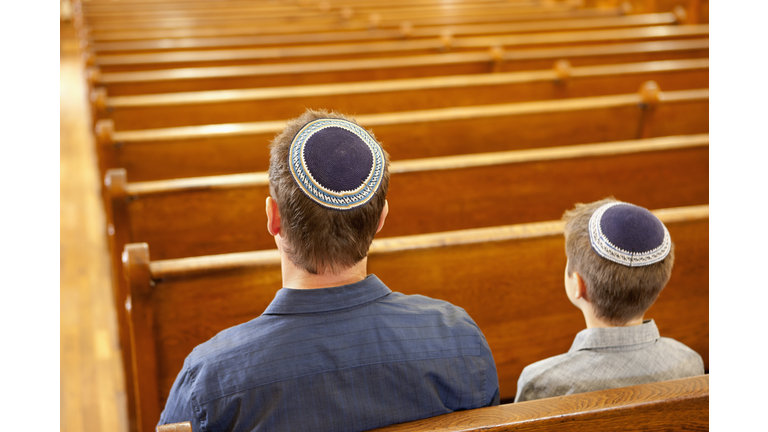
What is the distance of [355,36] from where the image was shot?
363cm

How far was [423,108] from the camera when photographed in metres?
2.49

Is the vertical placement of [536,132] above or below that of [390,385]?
above

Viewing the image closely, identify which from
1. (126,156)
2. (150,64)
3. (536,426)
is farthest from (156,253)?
(150,64)

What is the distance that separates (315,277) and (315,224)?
73 mm

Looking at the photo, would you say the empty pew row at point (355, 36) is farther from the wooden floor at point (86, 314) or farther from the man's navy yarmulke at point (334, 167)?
the man's navy yarmulke at point (334, 167)

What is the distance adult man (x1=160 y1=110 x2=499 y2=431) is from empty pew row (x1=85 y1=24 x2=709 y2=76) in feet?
7.51

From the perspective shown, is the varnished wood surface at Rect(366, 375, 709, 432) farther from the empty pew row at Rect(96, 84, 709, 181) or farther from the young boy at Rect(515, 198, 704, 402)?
the empty pew row at Rect(96, 84, 709, 181)

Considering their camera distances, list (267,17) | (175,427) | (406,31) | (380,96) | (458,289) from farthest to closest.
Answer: (267,17) → (406,31) → (380,96) → (458,289) → (175,427)

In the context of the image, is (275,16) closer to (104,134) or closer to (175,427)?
(104,134)

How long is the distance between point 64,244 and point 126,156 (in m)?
0.88

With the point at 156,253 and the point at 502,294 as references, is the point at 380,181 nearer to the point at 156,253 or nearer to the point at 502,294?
the point at 502,294

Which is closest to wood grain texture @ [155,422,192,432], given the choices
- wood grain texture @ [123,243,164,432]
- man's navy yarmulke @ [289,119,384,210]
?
man's navy yarmulke @ [289,119,384,210]

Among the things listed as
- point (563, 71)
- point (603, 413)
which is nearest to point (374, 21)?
point (563, 71)

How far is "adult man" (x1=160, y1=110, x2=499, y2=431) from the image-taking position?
0.75 m
